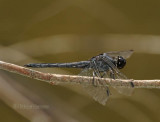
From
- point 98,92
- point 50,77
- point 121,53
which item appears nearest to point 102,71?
point 98,92

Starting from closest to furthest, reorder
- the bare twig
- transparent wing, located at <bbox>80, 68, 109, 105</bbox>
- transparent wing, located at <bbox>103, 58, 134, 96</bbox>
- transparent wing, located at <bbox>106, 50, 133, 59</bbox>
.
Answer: the bare twig, transparent wing, located at <bbox>103, 58, 134, 96</bbox>, transparent wing, located at <bbox>80, 68, 109, 105</bbox>, transparent wing, located at <bbox>106, 50, 133, 59</bbox>

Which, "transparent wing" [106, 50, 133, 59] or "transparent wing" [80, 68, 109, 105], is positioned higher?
"transparent wing" [106, 50, 133, 59]

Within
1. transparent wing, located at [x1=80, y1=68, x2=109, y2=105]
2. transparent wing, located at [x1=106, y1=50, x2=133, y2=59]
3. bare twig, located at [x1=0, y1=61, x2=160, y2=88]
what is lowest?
transparent wing, located at [x1=80, y1=68, x2=109, y2=105]

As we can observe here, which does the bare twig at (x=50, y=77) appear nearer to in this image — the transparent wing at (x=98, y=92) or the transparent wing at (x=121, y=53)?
the transparent wing at (x=98, y=92)

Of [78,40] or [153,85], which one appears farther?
[78,40]

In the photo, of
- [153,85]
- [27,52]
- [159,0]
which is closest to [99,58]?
[153,85]

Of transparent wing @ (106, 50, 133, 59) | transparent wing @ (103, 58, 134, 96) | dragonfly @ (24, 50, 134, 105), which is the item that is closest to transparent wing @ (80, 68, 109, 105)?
dragonfly @ (24, 50, 134, 105)

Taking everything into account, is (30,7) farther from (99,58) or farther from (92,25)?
(99,58)

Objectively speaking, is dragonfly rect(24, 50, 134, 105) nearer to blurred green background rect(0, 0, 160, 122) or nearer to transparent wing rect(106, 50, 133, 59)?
transparent wing rect(106, 50, 133, 59)

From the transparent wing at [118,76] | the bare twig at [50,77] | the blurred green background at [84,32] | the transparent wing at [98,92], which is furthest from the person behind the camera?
the blurred green background at [84,32]

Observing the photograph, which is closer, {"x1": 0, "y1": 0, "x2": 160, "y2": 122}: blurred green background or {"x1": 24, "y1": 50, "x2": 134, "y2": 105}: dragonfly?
{"x1": 24, "y1": 50, "x2": 134, "y2": 105}: dragonfly

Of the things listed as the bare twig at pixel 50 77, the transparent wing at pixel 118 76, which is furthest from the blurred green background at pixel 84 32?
the bare twig at pixel 50 77
